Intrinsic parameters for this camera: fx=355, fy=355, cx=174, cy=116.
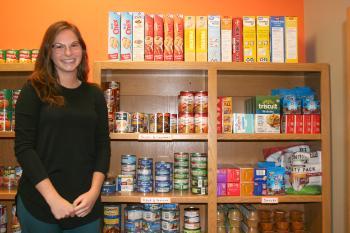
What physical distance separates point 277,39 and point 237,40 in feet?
0.87

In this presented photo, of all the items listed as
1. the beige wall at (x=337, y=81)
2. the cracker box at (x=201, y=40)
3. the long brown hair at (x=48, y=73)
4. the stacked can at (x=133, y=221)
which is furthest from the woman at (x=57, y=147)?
the beige wall at (x=337, y=81)

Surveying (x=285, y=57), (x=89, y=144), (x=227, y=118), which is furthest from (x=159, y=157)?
(x=285, y=57)

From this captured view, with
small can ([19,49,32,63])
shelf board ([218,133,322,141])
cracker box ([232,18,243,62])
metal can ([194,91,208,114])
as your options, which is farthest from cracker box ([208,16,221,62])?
small can ([19,49,32,63])

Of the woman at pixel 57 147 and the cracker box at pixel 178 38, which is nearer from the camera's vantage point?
the woman at pixel 57 147

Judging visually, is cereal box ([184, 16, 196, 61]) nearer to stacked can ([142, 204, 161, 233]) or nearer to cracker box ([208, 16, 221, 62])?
cracker box ([208, 16, 221, 62])

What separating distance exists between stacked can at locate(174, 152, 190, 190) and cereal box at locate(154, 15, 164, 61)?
665mm

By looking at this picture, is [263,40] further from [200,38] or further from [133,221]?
[133,221]

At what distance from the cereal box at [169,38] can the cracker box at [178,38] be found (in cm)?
2

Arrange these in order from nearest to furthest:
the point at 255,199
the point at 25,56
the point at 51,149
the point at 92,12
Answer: the point at 51,149 → the point at 255,199 → the point at 25,56 → the point at 92,12

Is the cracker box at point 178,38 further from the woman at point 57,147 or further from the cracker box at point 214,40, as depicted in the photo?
the woman at point 57,147

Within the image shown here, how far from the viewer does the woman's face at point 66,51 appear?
1.79 m

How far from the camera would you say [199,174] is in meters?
2.32

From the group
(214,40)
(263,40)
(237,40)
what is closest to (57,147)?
(214,40)

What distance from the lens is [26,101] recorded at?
5.63 ft
